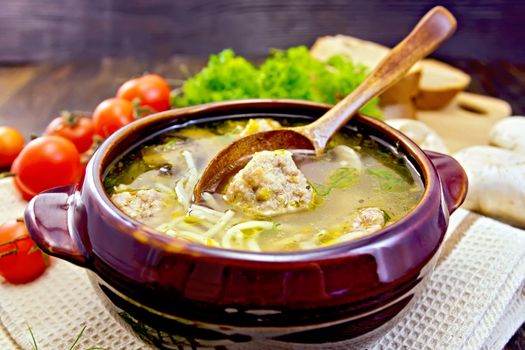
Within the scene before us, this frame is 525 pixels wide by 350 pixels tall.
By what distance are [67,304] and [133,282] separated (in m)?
0.76

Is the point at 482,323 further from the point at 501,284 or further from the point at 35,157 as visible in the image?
the point at 35,157

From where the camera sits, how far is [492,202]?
124 inches

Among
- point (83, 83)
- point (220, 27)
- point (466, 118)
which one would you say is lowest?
point (83, 83)

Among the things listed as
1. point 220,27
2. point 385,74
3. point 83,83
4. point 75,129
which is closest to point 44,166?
point 75,129

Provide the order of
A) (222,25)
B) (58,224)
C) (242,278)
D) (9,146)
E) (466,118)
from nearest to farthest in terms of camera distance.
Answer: (242,278)
(58,224)
(9,146)
(466,118)
(222,25)

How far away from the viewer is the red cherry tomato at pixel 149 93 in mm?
4352

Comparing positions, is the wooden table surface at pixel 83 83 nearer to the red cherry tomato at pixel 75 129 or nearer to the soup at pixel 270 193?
the red cherry tomato at pixel 75 129

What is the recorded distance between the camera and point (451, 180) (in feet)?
7.30

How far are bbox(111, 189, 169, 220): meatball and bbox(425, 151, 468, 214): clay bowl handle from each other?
920 mm

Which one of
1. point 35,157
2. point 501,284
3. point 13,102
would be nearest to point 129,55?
point 13,102

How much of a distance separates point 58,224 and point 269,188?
0.68 metres

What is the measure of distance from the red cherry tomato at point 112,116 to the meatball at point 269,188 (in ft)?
6.36

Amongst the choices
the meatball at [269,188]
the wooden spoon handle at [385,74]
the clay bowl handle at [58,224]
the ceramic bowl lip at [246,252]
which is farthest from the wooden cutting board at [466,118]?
the clay bowl handle at [58,224]

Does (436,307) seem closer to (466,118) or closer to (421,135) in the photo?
(421,135)
